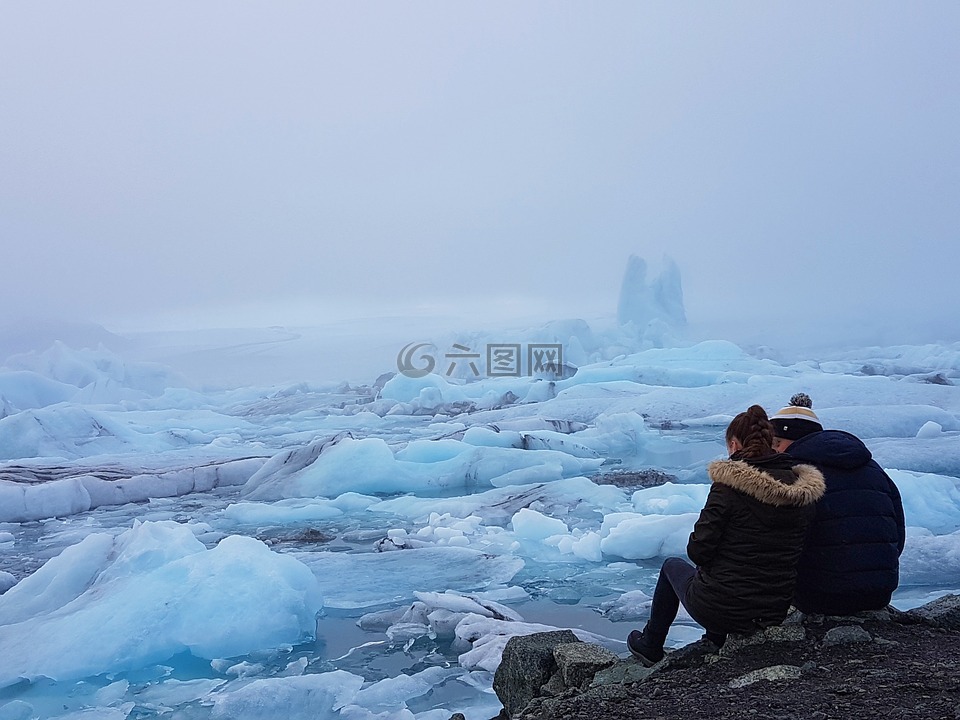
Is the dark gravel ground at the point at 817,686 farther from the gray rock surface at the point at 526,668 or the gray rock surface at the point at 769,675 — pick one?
the gray rock surface at the point at 526,668

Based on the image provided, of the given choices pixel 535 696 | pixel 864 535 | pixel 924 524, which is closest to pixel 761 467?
pixel 864 535

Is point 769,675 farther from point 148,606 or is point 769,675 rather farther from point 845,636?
point 148,606

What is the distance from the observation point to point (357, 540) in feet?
25.7

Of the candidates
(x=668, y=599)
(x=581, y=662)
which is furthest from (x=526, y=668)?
(x=668, y=599)

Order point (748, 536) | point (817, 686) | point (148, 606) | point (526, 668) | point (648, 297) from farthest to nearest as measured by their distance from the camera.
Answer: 1. point (648, 297)
2. point (148, 606)
3. point (526, 668)
4. point (748, 536)
5. point (817, 686)

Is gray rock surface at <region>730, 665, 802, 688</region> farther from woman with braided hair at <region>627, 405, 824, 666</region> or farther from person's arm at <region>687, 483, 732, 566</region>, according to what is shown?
person's arm at <region>687, 483, 732, 566</region>

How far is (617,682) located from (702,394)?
50.3 ft

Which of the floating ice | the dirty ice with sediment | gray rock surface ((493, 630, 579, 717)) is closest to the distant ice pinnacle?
the dirty ice with sediment

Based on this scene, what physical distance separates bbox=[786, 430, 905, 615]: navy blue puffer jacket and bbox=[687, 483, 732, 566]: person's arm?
419 millimetres

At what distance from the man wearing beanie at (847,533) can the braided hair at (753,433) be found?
0.66ft

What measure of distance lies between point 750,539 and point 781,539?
4.5 inches

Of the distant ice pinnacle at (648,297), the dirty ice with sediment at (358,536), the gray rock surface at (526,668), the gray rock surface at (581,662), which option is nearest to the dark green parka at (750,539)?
the gray rock surface at (581,662)

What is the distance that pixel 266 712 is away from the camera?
406 centimetres

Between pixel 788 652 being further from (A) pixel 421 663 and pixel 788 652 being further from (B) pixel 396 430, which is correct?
(B) pixel 396 430
